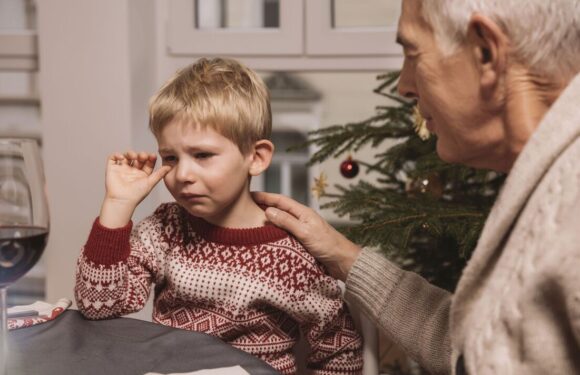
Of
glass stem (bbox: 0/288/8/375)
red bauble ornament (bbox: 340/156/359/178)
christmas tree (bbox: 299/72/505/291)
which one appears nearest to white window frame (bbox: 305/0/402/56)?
christmas tree (bbox: 299/72/505/291)

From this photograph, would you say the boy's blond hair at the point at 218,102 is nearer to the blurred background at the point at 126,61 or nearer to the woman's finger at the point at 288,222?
the woman's finger at the point at 288,222

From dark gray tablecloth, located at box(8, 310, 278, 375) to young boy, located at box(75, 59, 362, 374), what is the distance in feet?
0.55

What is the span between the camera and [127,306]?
131cm

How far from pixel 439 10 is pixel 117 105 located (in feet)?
5.68

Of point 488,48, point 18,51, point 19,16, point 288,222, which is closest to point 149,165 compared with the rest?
point 288,222

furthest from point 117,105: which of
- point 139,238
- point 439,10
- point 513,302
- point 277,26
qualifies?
point 513,302

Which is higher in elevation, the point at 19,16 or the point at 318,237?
the point at 19,16

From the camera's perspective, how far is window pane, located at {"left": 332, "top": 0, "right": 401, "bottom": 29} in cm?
277

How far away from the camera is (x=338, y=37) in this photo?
265 centimetres

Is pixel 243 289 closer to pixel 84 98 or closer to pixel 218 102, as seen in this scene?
pixel 218 102

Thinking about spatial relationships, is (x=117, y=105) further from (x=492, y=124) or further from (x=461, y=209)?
(x=492, y=124)

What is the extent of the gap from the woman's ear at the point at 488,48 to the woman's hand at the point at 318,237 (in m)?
0.49

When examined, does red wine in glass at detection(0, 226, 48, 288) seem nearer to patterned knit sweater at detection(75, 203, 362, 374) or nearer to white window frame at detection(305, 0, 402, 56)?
patterned knit sweater at detection(75, 203, 362, 374)

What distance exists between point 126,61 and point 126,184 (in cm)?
131
